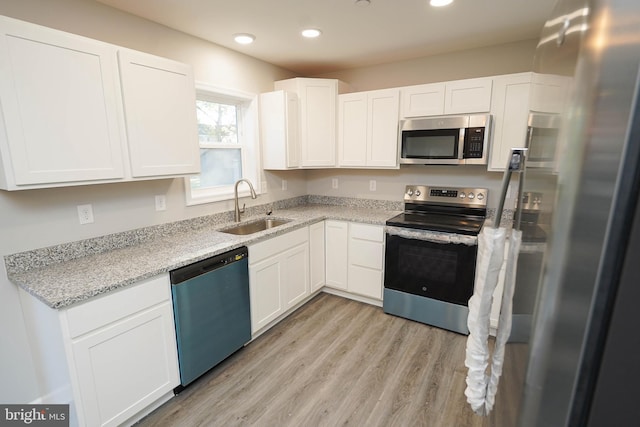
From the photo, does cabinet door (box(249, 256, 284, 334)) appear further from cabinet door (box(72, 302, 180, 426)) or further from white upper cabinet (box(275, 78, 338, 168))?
white upper cabinet (box(275, 78, 338, 168))

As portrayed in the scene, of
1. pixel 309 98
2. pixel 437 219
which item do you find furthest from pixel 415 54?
pixel 437 219

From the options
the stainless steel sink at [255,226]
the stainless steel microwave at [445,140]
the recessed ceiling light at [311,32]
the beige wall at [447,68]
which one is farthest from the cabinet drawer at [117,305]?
the beige wall at [447,68]

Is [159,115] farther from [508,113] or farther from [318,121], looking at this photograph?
[508,113]

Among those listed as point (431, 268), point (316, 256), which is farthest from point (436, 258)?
point (316, 256)

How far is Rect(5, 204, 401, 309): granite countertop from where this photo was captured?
1482 mm

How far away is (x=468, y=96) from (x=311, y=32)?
1.46 metres

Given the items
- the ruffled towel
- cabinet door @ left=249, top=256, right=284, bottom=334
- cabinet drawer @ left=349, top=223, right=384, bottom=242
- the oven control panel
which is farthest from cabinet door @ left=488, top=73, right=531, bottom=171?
cabinet door @ left=249, top=256, right=284, bottom=334

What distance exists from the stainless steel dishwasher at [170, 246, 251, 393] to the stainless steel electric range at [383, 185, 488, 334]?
1400 millimetres

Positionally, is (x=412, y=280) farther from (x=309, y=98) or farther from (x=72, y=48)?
(x=72, y=48)

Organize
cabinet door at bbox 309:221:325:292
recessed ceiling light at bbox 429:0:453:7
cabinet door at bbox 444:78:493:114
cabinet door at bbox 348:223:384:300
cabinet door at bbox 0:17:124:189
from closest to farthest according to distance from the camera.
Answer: cabinet door at bbox 0:17:124:189
recessed ceiling light at bbox 429:0:453:7
cabinet door at bbox 444:78:493:114
cabinet door at bbox 348:223:384:300
cabinet door at bbox 309:221:325:292

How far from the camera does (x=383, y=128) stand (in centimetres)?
311

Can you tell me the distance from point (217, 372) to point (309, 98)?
2729 millimetres

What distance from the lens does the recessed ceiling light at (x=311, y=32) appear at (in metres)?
2.40

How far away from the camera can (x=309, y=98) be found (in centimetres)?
329
